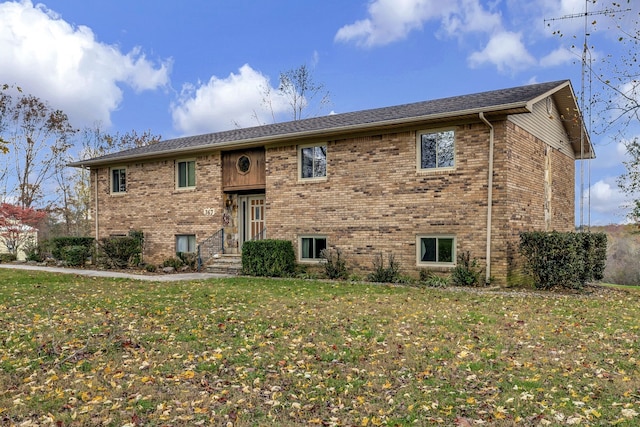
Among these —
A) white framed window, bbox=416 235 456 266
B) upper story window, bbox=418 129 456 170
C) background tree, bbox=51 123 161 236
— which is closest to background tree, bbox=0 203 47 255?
background tree, bbox=51 123 161 236

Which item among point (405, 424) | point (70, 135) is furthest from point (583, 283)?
point (70, 135)

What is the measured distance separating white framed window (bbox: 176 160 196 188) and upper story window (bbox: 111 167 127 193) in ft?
10.7

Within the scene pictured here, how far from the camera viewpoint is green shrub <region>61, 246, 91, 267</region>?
1812cm

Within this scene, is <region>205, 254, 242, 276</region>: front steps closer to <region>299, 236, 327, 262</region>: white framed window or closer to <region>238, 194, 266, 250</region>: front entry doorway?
<region>238, 194, 266, 250</region>: front entry doorway

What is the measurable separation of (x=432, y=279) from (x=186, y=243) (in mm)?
10248

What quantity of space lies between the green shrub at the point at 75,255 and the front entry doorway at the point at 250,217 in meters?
6.62

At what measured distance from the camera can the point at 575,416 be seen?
4.04m

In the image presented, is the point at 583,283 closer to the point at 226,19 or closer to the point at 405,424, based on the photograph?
the point at 405,424

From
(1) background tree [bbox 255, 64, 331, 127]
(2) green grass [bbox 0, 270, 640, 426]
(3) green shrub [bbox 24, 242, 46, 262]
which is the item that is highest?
(1) background tree [bbox 255, 64, 331, 127]

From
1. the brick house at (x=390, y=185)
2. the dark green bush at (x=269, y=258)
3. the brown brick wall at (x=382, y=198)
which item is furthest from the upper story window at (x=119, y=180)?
the dark green bush at (x=269, y=258)

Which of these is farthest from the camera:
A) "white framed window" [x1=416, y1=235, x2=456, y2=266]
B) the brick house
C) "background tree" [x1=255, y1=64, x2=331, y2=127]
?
"background tree" [x1=255, y1=64, x2=331, y2=127]

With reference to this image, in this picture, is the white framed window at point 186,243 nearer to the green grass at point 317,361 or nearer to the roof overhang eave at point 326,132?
the roof overhang eave at point 326,132

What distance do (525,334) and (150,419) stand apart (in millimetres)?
5432

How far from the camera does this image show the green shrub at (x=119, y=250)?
17344 millimetres
